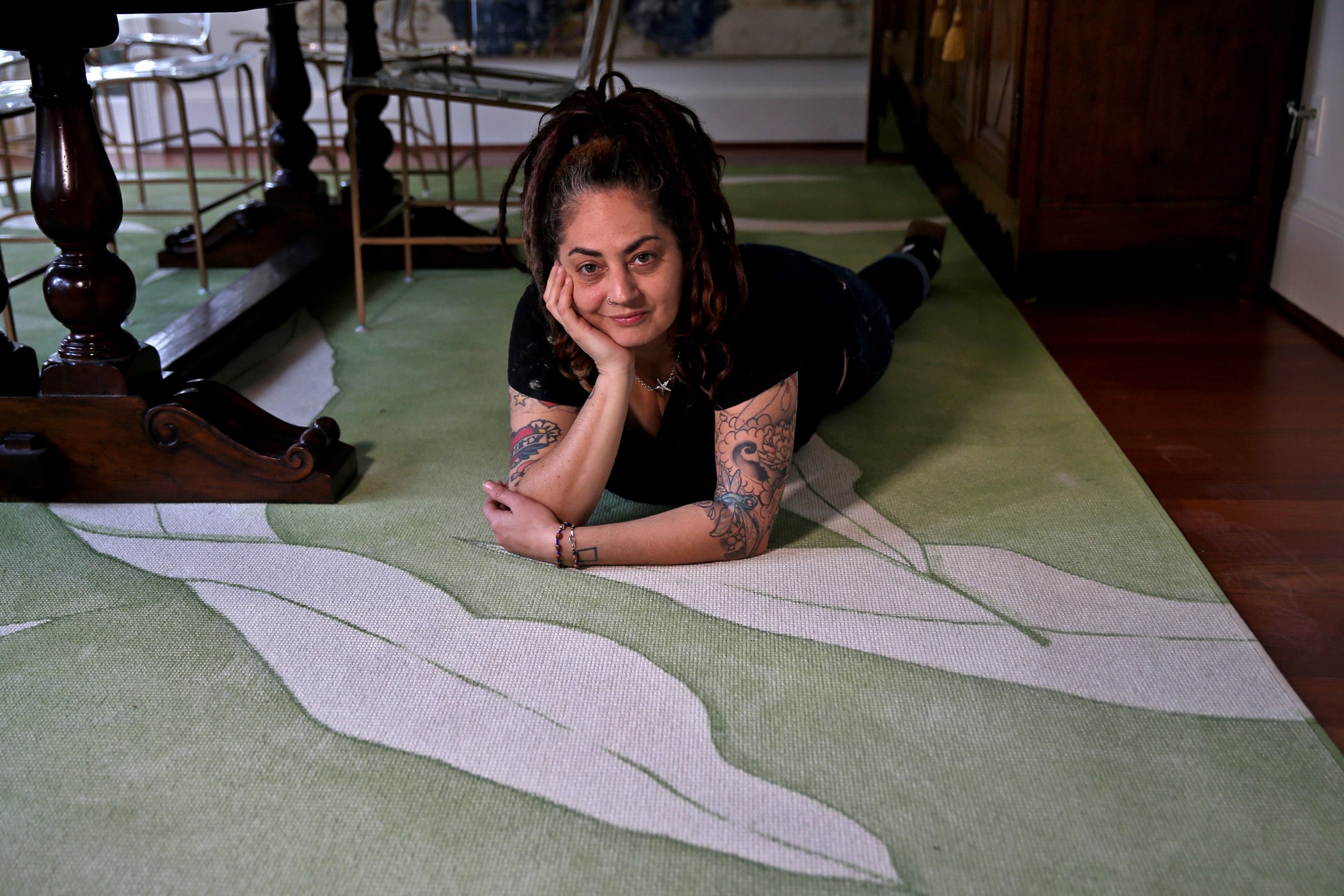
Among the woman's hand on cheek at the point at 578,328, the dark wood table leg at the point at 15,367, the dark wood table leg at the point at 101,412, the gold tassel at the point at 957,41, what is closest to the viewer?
the woman's hand on cheek at the point at 578,328

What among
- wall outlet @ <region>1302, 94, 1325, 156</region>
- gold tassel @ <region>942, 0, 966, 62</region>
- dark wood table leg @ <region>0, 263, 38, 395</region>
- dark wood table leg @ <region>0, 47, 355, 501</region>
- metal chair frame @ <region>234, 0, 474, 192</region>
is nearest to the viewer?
dark wood table leg @ <region>0, 47, 355, 501</region>

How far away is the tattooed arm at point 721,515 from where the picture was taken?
1554 millimetres

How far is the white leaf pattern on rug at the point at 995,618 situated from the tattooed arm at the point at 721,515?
37 millimetres

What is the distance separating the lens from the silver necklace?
163 centimetres

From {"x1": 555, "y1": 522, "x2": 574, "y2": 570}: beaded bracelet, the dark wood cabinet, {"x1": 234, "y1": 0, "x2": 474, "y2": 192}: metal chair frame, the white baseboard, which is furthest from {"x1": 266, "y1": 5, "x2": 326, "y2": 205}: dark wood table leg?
the white baseboard

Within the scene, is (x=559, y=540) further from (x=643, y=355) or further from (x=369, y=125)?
(x=369, y=125)

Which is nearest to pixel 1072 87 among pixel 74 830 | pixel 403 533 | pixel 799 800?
pixel 403 533

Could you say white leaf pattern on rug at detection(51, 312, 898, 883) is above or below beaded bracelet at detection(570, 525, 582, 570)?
below

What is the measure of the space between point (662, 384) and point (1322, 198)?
76.3 inches

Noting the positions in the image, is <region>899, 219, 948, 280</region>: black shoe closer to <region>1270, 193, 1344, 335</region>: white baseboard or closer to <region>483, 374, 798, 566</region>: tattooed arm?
<region>1270, 193, 1344, 335</region>: white baseboard

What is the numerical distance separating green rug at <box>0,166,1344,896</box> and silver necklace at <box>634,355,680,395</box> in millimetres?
254

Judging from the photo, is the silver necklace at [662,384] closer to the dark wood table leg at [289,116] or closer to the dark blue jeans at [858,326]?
the dark blue jeans at [858,326]

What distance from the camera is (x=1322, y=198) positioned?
271 centimetres

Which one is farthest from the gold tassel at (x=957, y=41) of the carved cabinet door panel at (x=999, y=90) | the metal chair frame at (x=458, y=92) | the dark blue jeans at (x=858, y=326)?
the dark blue jeans at (x=858, y=326)
